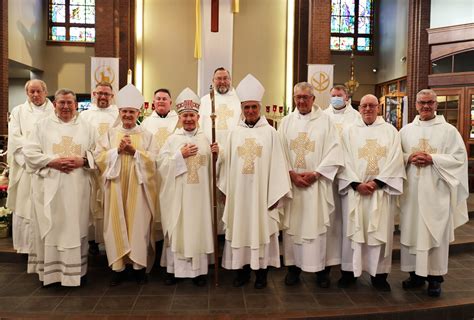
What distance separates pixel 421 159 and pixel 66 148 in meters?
3.39

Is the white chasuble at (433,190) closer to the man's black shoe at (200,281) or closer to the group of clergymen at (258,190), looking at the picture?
the group of clergymen at (258,190)

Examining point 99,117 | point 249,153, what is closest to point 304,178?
point 249,153

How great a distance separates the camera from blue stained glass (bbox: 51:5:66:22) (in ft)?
52.0

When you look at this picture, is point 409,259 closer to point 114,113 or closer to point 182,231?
point 182,231

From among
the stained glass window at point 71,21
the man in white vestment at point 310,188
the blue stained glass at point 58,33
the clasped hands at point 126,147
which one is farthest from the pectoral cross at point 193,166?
the blue stained glass at point 58,33

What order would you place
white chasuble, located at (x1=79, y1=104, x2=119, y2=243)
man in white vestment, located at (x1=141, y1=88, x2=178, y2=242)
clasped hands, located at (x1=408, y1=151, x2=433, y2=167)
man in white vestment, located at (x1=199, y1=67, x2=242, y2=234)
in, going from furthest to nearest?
man in white vestment, located at (x1=199, y1=67, x2=242, y2=234) → man in white vestment, located at (x1=141, y1=88, x2=178, y2=242) → white chasuble, located at (x1=79, y1=104, x2=119, y2=243) → clasped hands, located at (x1=408, y1=151, x2=433, y2=167)

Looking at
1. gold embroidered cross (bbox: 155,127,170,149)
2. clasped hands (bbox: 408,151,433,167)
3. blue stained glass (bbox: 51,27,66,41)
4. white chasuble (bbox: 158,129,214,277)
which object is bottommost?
white chasuble (bbox: 158,129,214,277)

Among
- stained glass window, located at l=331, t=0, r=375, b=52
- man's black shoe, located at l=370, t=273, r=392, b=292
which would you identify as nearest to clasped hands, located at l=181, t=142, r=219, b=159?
man's black shoe, located at l=370, t=273, r=392, b=292

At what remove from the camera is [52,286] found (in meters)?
4.35

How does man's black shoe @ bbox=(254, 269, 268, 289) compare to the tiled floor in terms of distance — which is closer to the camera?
the tiled floor

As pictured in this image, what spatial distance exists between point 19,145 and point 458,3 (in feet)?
40.8

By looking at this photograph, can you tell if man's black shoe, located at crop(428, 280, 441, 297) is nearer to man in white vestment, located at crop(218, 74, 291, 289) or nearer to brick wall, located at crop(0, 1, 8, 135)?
man in white vestment, located at crop(218, 74, 291, 289)

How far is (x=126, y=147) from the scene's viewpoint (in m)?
4.20

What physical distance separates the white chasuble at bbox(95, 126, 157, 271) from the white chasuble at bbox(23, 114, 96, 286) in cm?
23
